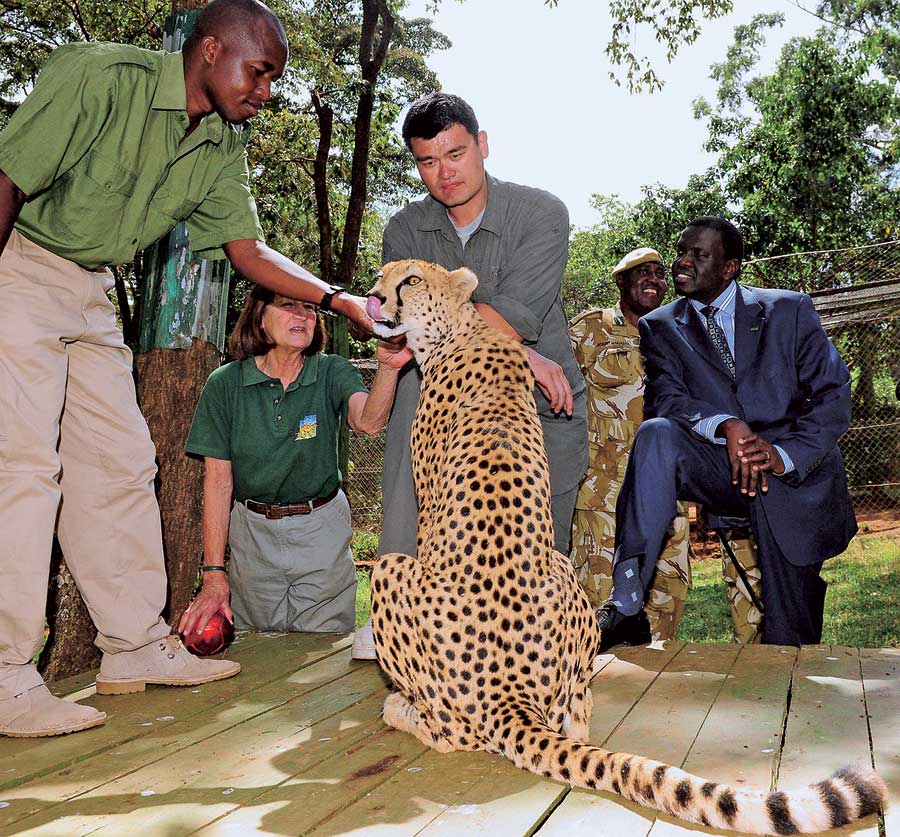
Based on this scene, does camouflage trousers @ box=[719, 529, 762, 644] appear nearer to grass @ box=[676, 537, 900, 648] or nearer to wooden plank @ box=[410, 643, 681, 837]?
wooden plank @ box=[410, 643, 681, 837]

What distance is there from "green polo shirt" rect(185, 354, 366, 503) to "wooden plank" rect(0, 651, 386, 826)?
2.55 feet

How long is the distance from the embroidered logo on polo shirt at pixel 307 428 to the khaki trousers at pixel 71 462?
804mm

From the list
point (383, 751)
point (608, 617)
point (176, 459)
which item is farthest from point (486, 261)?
point (383, 751)

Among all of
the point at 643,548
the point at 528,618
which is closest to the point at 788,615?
the point at 643,548

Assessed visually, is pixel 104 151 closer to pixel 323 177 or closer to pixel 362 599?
pixel 362 599

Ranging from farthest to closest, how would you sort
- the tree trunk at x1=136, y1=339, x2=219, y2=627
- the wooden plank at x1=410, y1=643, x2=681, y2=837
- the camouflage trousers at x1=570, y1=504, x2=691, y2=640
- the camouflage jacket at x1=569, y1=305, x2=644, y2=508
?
the camouflage jacket at x1=569, y1=305, x2=644, y2=508 < the camouflage trousers at x1=570, y1=504, x2=691, y2=640 < the tree trunk at x1=136, y1=339, x2=219, y2=627 < the wooden plank at x1=410, y1=643, x2=681, y2=837

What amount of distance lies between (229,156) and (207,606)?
1631 millimetres

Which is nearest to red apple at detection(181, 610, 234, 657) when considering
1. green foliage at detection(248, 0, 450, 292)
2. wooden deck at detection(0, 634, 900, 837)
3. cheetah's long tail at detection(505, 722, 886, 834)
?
wooden deck at detection(0, 634, 900, 837)

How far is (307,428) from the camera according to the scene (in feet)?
12.9

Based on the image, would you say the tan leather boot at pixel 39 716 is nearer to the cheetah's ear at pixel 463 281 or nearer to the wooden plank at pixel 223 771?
the wooden plank at pixel 223 771

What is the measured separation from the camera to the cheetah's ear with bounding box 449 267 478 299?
10.2ft

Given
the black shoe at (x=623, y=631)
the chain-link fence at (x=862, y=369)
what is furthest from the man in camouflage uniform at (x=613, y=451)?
A: the chain-link fence at (x=862, y=369)

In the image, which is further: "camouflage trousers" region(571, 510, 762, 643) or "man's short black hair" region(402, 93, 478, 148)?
"camouflage trousers" region(571, 510, 762, 643)

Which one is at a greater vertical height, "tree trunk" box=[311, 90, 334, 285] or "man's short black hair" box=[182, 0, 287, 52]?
"tree trunk" box=[311, 90, 334, 285]
